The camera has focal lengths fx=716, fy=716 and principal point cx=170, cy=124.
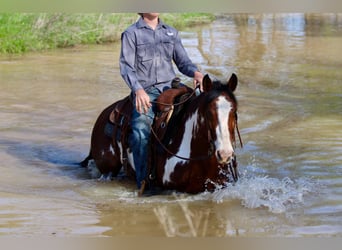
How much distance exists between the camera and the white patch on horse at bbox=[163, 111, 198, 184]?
5.64 m

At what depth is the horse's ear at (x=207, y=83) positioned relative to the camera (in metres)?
5.39

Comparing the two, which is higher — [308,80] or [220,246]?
[220,246]

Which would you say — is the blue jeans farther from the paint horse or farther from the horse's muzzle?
the horse's muzzle

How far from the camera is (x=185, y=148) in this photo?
18.8 feet

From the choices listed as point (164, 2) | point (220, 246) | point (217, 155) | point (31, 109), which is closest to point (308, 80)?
point (31, 109)

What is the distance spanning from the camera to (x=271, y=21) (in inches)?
1041

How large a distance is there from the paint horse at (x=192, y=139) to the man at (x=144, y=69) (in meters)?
0.09

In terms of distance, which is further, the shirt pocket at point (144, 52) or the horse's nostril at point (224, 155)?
the shirt pocket at point (144, 52)

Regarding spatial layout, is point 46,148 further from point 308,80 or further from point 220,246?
point 308,80

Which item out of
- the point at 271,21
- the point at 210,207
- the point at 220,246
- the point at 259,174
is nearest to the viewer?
the point at 220,246

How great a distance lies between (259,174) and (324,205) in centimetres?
110

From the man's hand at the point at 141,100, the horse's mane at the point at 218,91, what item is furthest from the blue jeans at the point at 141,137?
the horse's mane at the point at 218,91

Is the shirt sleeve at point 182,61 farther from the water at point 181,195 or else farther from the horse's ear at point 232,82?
the water at point 181,195

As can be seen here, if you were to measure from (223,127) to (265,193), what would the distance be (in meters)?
1.08
